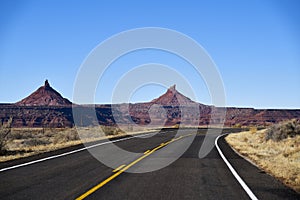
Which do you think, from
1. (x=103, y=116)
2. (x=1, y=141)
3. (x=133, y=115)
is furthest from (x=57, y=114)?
(x=1, y=141)

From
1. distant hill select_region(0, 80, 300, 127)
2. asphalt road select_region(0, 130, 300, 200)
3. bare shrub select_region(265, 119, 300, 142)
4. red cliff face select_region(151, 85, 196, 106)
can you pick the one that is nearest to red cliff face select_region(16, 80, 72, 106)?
distant hill select_region(0, 80, 300, 127)

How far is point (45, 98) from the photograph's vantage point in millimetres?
131000

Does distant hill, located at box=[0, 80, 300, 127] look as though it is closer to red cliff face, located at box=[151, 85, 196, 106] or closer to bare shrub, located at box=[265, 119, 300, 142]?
Answer: red cliff face, located at box=[151, 85, 196, 106]

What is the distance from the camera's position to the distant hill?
9475cm

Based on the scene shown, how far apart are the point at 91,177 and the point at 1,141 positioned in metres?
9.92

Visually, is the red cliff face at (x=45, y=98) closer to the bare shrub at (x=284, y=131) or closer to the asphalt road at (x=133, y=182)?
the bare shrub at (x=284, y=131)

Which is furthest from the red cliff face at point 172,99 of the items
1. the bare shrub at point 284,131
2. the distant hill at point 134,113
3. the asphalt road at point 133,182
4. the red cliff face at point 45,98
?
the asphalt road at point 133,182

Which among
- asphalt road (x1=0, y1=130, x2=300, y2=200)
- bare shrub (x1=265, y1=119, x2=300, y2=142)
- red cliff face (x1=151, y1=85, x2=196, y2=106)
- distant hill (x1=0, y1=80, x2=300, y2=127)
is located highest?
red cliff face (x1=151, y1=85, x2=196, y2=106)

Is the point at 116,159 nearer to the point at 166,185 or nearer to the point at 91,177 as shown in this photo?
the point at 91,177

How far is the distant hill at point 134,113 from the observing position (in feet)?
311

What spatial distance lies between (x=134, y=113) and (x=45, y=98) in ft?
121

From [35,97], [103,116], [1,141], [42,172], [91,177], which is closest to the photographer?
[91,177]

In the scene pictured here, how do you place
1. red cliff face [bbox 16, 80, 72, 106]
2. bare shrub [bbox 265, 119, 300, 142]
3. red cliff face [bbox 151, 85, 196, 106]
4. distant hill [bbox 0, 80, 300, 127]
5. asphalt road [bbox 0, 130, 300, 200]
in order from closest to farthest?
asphalt road [bbox 0, 130, 300, 200], bare shrub [bbox 265, 119, 300, 142], distant hill [bbox 0, 80, 300, 127], red cliff face [bbox 151, 85, 196, 106], red cliff face [bbox 16, 80, 72, 106]

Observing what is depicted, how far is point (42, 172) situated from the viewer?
35.9 ft
